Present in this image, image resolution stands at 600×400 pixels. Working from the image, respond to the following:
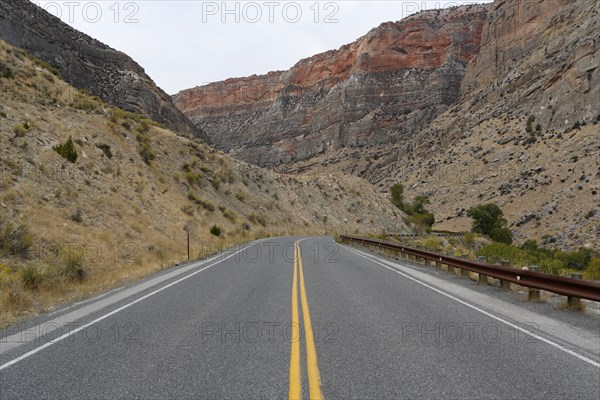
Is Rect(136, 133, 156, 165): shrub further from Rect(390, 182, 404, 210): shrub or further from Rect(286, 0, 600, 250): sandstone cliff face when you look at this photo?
Rect(390, 182, 404, 210): shrub

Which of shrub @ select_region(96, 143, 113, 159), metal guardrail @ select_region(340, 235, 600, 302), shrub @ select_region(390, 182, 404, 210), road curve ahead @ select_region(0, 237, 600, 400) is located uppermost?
shrub @ select_region(96, 143, 113, 159)

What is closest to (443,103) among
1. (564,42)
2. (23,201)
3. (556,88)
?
(564,42)

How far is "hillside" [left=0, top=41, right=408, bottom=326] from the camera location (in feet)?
42.4

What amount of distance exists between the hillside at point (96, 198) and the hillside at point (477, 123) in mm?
30498

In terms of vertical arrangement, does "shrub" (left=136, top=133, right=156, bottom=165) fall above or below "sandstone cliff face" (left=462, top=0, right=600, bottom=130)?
below

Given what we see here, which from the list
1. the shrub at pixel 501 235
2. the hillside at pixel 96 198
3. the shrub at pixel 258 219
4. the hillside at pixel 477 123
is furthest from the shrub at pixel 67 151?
the shrub at pixel 501 235

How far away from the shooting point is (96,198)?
73.2 feet

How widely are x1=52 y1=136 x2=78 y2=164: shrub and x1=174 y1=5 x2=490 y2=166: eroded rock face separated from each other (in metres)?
107

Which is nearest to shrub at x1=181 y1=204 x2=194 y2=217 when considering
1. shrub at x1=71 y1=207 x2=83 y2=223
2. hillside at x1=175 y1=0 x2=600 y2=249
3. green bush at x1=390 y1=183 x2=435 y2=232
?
shrub at x1=71 y1=207 x2=83 y2=223

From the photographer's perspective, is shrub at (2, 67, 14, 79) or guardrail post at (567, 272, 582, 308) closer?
guardrail post at (567, 272, 582, 308)

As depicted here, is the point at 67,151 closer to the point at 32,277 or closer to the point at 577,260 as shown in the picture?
the point at 32,277

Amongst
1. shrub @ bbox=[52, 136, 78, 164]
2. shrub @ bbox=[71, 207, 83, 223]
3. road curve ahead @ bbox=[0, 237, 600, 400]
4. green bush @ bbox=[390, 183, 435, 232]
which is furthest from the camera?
green bush @ bbox=[390, 183, 435, 232]

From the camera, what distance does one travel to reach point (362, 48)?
516 ft

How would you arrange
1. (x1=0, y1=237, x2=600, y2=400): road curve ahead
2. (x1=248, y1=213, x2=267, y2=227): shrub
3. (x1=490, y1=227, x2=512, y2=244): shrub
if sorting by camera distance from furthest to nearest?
1. (x1=490, y1=227, x2=512, y2=244): shrub
2. (x1=248, y1=213, x2=267, y2=227): shrub
3. (x1=0, y1=237, x2=600, y2=400): road curve ahead
